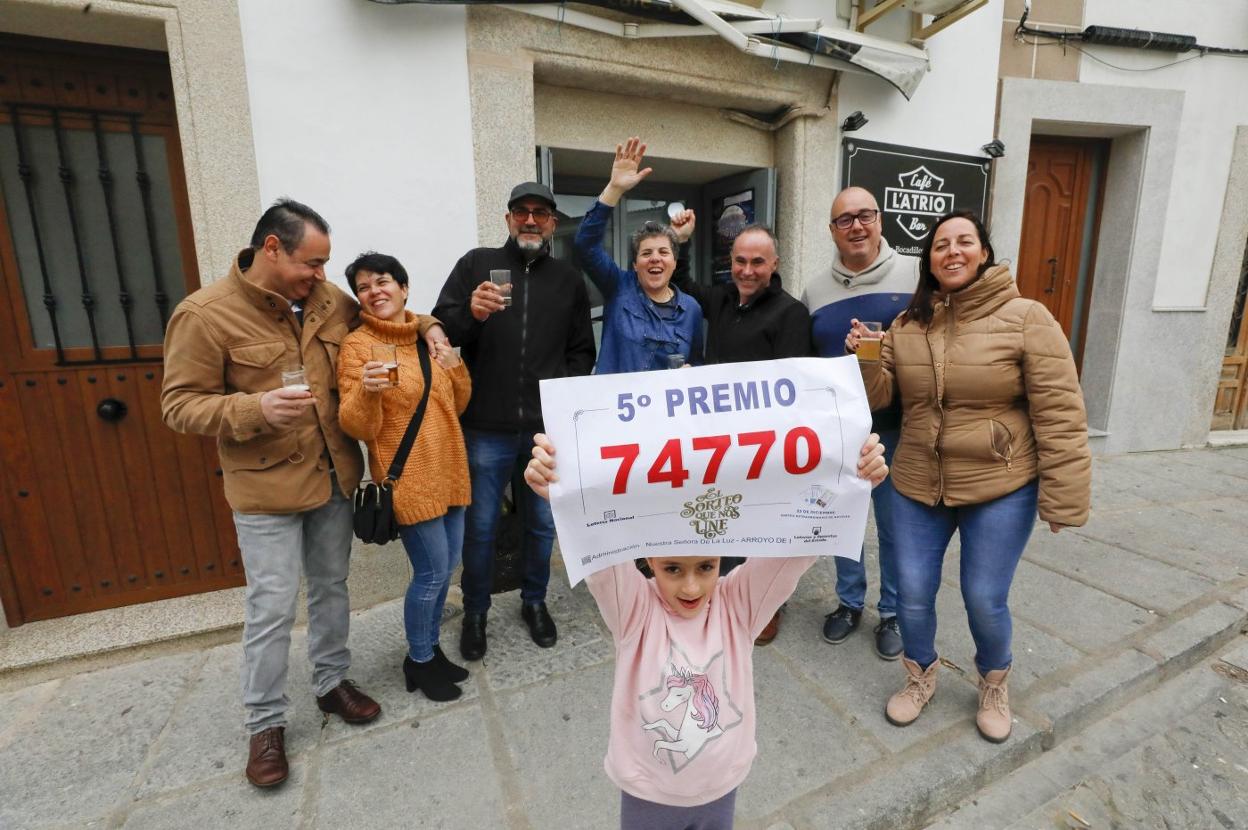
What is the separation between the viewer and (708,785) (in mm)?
1465

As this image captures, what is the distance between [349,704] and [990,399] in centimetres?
284

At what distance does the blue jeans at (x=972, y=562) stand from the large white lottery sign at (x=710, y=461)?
110cm

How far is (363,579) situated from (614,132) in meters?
3.33

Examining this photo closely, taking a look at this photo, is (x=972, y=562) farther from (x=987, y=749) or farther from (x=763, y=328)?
(x=763, y=328)

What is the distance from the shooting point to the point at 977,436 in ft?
7.25

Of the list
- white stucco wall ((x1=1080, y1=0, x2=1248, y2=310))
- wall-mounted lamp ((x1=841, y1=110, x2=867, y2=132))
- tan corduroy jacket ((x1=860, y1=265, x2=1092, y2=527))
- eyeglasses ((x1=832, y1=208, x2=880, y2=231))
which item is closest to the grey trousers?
tan corduroy jacket ((x1=860, y1=265, x2=1092, y2=527))

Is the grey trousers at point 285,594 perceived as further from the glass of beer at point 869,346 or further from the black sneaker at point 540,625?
the glass of beer at point 869,346

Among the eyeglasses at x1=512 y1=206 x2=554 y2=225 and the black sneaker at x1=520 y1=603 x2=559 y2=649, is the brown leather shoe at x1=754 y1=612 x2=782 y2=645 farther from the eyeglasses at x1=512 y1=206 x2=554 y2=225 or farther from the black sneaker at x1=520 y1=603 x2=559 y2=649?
the eyeglasses at x1=512 y1=206 x2=554 y2=225

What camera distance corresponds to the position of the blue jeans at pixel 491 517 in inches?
112

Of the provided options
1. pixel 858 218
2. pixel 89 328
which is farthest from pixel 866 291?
pixel 89 328

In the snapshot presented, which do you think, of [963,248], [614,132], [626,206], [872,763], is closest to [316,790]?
[872,763]

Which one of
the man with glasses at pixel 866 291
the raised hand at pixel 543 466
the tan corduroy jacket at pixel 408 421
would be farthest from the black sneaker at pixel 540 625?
the raised hand at pixel 543 466

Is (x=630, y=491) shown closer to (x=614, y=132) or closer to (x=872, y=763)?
(x=872, y=763)

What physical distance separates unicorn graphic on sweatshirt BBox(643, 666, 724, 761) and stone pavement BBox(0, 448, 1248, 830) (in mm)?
860
